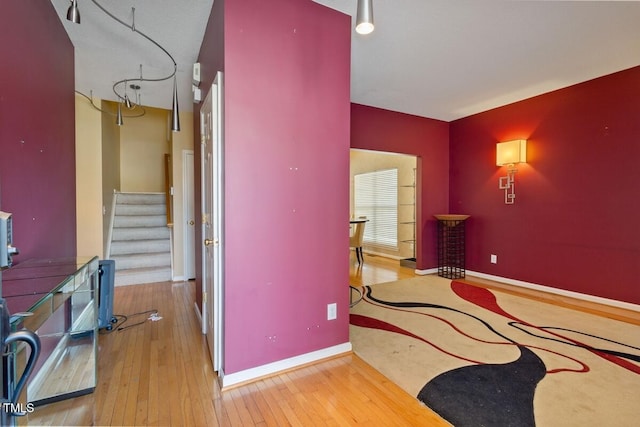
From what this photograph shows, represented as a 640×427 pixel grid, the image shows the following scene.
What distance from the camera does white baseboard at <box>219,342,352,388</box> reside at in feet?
6.29

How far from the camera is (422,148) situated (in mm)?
4969

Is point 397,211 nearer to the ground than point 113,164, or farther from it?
nearer to the ground

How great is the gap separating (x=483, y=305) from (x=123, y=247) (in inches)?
210

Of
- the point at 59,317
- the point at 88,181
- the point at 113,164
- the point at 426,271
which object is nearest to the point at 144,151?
the point at 113,164

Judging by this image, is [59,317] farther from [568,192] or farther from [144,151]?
[568,192]

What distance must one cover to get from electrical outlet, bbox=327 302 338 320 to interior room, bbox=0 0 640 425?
0.05 feet

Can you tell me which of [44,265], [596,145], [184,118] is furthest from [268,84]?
[596,145]

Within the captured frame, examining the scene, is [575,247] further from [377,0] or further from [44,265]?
[44,265]

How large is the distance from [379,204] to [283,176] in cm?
515

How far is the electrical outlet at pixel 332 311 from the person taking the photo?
2.27m

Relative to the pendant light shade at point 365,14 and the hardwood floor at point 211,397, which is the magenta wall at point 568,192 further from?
the pendant light shade at point 365,14

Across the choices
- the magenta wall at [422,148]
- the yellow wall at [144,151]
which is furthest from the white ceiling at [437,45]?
the yellow wall at [144,151]

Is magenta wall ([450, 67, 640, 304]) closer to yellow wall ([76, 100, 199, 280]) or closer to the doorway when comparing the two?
the doorway

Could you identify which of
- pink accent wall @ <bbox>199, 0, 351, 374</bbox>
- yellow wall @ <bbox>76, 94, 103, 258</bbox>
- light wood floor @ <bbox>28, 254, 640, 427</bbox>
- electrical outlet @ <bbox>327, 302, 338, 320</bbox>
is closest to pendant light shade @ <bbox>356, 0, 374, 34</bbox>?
pink accent wall @ <bbox>199, 0, 351, 374</bbox>
